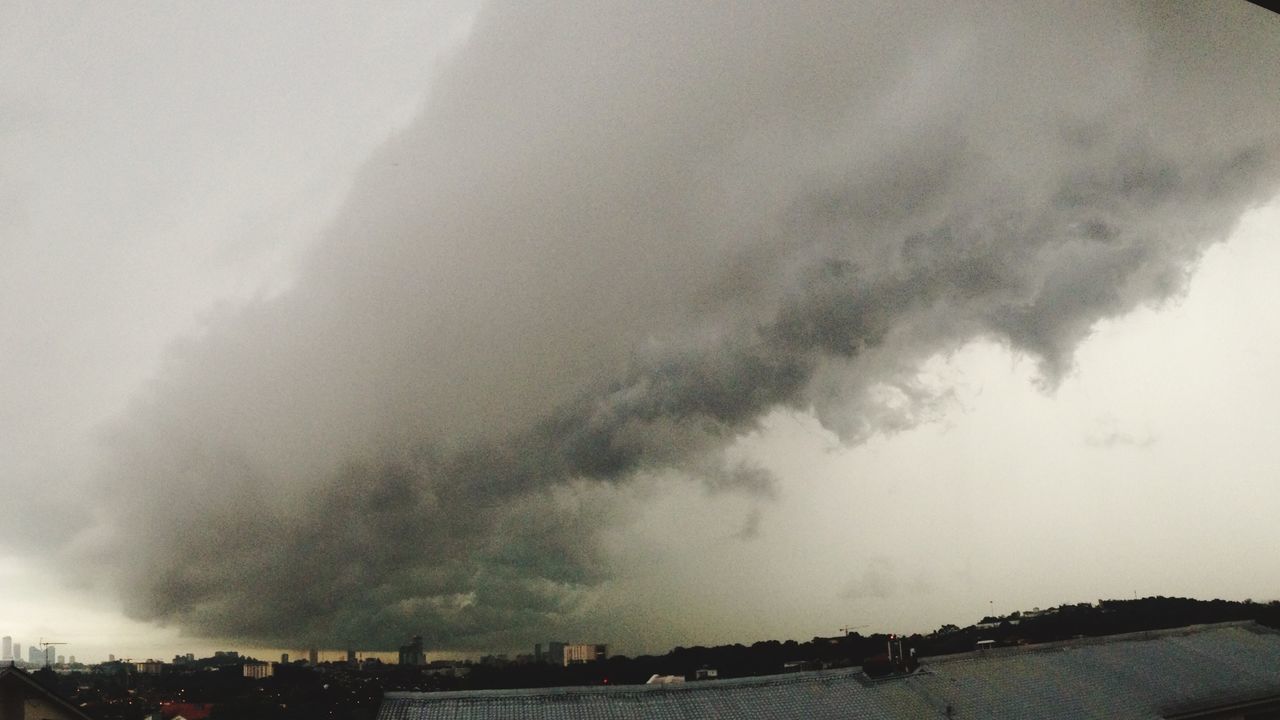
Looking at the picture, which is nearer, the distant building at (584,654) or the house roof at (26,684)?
the house roof at (26,684)

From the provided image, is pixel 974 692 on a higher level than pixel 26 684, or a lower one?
lower

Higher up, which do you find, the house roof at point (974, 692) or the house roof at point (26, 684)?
the house roof at point (26, 684)

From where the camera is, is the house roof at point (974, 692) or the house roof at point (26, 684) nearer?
the house roof at point (26, 684)

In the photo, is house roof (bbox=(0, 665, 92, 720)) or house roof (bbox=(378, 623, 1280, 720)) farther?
house roof (bbox=(378, 623, 1280, 720))

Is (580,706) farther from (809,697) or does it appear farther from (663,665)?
(663,665)

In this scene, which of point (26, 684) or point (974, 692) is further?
point (974, 692)

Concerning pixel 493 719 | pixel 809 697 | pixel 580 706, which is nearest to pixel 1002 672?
pixel 809 697

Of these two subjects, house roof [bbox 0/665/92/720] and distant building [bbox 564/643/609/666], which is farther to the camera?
distant building [bbox 564/643/609/666]

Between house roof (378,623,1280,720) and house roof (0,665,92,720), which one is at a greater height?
house roof (0,665,92,720)
